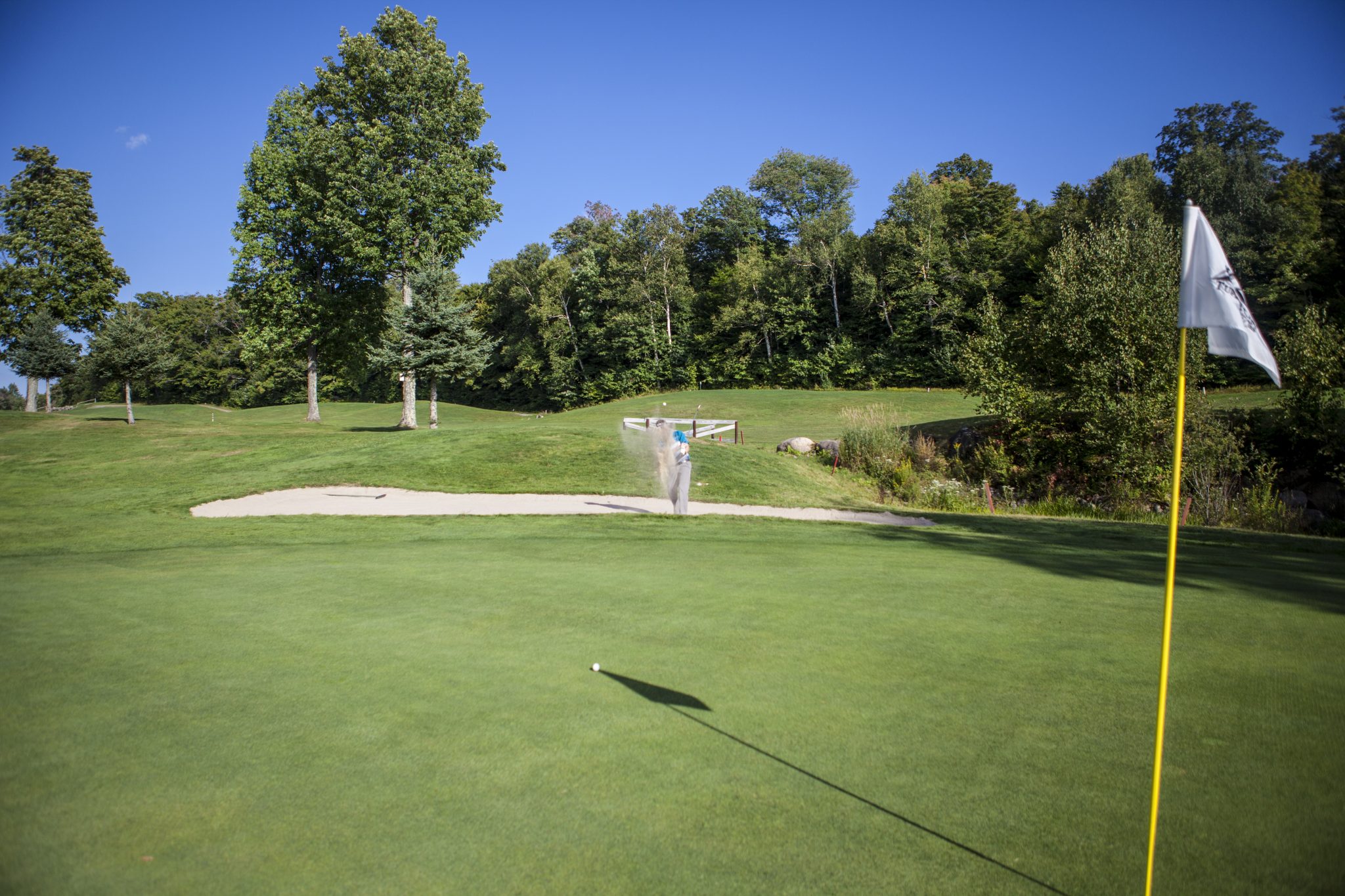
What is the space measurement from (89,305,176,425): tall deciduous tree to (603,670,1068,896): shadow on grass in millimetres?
35421

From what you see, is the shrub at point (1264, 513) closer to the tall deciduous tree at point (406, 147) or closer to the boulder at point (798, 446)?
the boulder at point (798, 446)

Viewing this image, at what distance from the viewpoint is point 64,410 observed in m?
53.7

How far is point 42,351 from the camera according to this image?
1537 inches

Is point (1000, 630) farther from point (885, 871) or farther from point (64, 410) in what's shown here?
point (64, 410)

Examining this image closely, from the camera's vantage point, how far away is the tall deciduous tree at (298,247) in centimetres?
3644

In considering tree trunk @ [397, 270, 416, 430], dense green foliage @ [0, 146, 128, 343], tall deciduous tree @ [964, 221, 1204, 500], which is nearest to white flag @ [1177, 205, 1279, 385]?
tall deciduous tree @ [964, 221, 1204, 500]

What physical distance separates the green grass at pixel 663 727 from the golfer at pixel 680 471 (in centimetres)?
630

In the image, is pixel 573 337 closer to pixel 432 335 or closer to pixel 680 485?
pixel 432 335

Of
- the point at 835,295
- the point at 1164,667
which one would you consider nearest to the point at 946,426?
the point at 835,295

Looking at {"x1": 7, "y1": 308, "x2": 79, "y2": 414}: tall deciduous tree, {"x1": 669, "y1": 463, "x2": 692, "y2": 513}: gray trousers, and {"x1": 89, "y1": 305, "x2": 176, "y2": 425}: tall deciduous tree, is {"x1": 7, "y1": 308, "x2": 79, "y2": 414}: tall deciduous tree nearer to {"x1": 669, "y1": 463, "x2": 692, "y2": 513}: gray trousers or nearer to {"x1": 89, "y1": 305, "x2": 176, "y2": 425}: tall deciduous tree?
{"x1": 89, "y1": 305, "x2": 176, "y2": 425}: tall deciduous tree

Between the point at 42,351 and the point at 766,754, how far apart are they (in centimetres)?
4684

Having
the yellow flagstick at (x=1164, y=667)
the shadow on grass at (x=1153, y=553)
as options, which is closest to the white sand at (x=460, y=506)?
the shadow on grass at (x=1153, y=553)

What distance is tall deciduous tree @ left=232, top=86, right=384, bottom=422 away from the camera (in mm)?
36438

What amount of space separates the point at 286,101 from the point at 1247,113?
6228 cm
